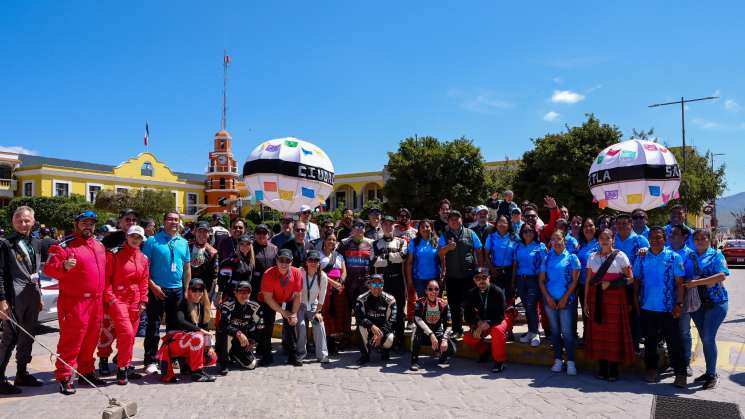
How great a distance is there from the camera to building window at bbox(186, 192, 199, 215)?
223ft

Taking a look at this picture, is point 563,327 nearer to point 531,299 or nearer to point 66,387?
point 531,299

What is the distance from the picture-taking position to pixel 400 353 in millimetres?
7637

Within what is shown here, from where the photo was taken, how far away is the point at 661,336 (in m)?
6.15

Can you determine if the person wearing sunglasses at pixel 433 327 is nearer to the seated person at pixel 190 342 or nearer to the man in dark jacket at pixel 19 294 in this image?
the seated person at pixel 190 342

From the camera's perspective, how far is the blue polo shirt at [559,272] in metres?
6.44

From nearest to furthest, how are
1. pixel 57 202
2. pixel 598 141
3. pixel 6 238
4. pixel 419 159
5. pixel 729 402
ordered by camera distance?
1. pixel 729 402
2. pixel 6 238
3. pixel 598 141
4. pixel 419 159
5. pixel 57 202

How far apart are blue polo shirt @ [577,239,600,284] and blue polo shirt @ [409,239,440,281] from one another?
1972mm

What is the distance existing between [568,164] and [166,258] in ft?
85.9

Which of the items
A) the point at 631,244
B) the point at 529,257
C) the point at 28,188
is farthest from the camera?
the point at 28,188

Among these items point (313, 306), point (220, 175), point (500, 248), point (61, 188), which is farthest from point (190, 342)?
point (220, 175)

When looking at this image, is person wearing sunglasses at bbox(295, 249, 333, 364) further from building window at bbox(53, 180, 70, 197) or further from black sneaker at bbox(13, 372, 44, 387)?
building window at bbox(53, 180, 70, 197)

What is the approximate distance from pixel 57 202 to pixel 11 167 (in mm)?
13858

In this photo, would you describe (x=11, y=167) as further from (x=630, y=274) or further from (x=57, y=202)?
(x=630, y=274)

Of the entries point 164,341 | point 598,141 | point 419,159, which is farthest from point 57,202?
point 164,341
